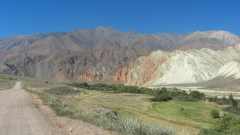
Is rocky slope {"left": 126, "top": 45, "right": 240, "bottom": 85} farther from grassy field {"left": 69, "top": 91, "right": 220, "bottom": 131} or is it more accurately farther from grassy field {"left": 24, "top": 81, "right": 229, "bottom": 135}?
grassy field {"left": 24, "top": 81, "right": 229, "bottom": 135}

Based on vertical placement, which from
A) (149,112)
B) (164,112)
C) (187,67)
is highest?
(187,67)

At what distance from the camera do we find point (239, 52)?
165875mm

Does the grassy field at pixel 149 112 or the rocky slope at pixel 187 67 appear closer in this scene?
the grassy field at pixel 149 112

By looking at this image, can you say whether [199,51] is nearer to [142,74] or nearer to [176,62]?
[176,62]

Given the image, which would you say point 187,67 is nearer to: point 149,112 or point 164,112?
point 164,112

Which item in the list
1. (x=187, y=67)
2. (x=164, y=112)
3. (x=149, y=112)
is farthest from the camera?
(x=187, y=67)

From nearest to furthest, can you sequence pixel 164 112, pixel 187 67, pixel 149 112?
1. pixel 149 112
2. pixel 164 112
3. pixel 187 67

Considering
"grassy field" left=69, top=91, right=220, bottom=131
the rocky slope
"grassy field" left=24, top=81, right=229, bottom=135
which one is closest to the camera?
"grassy field" left=24, top=81, right=229, bottom=135

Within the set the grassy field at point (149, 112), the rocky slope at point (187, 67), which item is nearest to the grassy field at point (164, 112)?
the grassy field at point (149, 112)

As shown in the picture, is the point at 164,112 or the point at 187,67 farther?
the point at 187,67

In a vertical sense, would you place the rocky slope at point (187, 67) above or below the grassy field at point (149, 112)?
above

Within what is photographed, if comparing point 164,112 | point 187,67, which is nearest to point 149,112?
point 164,112

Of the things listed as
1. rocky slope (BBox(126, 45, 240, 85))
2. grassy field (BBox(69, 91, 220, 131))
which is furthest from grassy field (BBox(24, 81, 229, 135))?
rocky slope (BBox(126, 45, 240, 85))

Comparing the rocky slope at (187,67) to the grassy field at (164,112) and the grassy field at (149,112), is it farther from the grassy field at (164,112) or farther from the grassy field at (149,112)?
the grassy field at (149,112)
